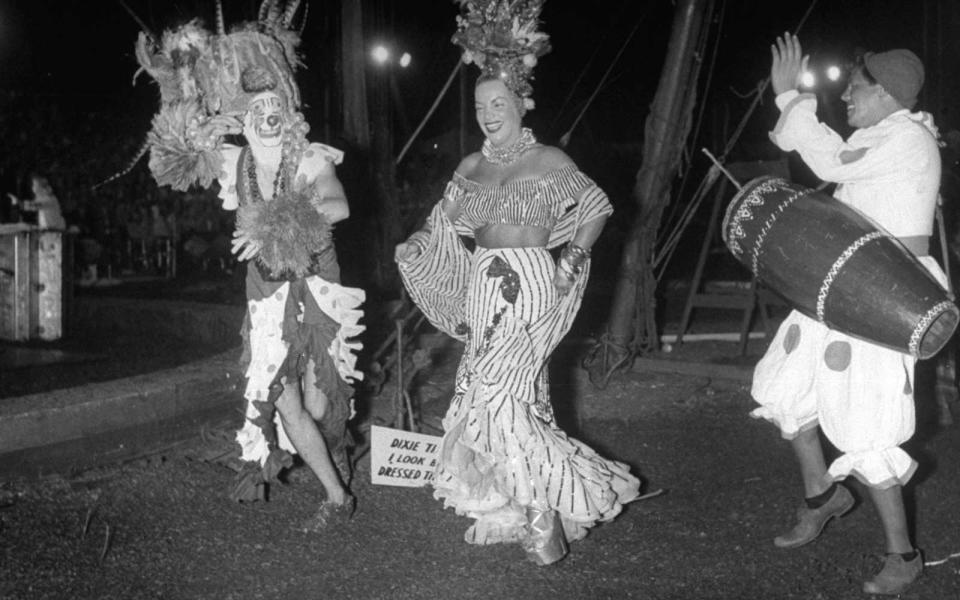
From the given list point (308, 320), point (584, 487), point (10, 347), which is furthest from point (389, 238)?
point (584, 487)

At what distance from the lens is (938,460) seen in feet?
19.2

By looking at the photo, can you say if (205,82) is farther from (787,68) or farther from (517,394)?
(787,68)

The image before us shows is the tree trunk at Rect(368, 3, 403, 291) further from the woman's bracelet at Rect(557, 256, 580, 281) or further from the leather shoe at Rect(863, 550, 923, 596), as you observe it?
the leather shoe at Rect(863, 550, 923, 596)

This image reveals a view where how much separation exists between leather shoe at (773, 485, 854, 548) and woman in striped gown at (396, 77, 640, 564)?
71 centimetres

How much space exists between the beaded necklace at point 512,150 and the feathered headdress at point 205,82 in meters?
0.88

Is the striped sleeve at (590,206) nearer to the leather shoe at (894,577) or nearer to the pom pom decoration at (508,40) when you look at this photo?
the pom pom decoration at (508,40)

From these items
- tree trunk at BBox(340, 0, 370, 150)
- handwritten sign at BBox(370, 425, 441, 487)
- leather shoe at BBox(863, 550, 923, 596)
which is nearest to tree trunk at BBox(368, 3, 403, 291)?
tree trunk at BBox(340, 0, 370, 150)

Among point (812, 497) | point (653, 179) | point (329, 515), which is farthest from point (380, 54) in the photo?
point (812, 497)

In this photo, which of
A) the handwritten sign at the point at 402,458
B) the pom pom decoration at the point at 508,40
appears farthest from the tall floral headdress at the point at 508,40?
the handwritten sign at the point at 402,458

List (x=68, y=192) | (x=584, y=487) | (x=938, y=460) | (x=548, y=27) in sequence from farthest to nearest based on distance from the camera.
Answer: (x=548, y=27) → (x=68, y=192) → (x=938, y=460) → (x=584, y=487)

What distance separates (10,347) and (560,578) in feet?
20.0

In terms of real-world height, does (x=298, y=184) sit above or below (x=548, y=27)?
below

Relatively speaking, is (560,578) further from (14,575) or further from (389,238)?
(389,238)

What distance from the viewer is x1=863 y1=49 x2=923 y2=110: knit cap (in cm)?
414
